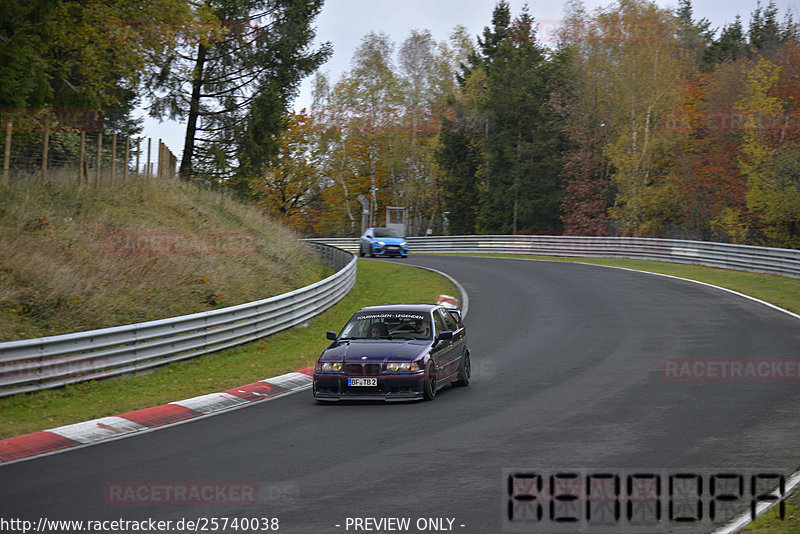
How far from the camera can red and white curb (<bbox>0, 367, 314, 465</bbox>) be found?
10070 millimetres

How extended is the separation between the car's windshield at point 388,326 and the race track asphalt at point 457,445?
3.74 ft

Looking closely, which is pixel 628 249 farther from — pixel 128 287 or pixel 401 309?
pixel 401 309

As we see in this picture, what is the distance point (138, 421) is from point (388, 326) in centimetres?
443

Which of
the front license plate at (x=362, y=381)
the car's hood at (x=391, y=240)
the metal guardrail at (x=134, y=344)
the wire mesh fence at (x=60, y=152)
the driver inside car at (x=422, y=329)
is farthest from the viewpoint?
the car's hood at (x=391, y=240)

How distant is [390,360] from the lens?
499 inches

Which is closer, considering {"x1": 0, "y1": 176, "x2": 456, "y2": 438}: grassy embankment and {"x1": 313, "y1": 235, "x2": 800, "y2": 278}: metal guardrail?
{"x1": 0, "y1": 176, "x2": 456, "y2": 438}: grassy embankment

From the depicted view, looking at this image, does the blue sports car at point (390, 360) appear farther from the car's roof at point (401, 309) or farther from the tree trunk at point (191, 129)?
the tree trunk at point (191, 129)

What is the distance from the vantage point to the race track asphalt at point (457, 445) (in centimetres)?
720

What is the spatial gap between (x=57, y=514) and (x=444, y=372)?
749cm

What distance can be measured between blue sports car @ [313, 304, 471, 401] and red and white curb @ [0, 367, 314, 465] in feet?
4.79

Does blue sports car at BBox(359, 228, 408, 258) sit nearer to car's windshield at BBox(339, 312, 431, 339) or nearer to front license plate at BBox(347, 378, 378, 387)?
car's windshield at BBox(339, 312, 431, 339)

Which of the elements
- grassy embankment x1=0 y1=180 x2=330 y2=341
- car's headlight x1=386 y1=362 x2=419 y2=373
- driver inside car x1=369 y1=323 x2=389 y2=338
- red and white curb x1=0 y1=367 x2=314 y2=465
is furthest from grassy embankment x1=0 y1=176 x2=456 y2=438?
car's headlight x1=386 y1=362 x2=419 y2=373

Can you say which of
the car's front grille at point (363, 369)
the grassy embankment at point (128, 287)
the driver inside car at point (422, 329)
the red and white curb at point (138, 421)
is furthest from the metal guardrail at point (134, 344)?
the driver inside car at point (422, 329)

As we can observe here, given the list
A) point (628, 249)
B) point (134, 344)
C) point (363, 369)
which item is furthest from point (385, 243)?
point (363, 369)
